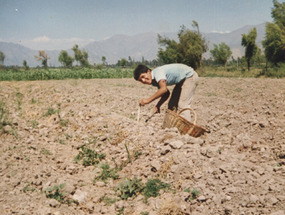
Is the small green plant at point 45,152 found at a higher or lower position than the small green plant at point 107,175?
higher

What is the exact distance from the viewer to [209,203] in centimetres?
237

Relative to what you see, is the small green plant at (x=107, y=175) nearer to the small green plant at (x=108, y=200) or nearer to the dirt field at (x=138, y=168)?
the dirt field at (x=138, y=168)

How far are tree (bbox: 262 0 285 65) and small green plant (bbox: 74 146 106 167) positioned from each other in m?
23.2

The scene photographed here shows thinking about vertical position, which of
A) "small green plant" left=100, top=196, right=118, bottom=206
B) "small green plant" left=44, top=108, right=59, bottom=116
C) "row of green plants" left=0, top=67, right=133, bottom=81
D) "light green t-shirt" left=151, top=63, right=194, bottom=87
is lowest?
"small green plant" left=100, top=196, right=118, bottom=206

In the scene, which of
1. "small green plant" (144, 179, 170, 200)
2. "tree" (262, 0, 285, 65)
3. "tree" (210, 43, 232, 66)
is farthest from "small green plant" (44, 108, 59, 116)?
"tree" (210, 43, 232, 66)

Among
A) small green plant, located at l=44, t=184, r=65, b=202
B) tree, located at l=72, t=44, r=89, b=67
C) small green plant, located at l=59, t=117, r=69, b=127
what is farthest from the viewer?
tree, located at l=72, t=44, r=89, b=67

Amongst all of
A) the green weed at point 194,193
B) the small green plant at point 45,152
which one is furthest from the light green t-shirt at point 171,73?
the small green plant at point 45,152

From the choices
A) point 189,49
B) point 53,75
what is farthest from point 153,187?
point 189,49

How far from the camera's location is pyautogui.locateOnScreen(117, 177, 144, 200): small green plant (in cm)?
277

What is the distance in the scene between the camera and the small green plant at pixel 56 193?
8.68ft

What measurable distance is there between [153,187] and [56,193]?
1.19m

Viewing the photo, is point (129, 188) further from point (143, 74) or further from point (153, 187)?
point (143, 74)

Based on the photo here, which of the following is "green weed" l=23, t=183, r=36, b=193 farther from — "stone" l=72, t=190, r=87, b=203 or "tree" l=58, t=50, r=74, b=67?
"tree" l=58, t=50, r=74, b=67

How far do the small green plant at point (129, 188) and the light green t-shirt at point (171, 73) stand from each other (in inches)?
61.8
